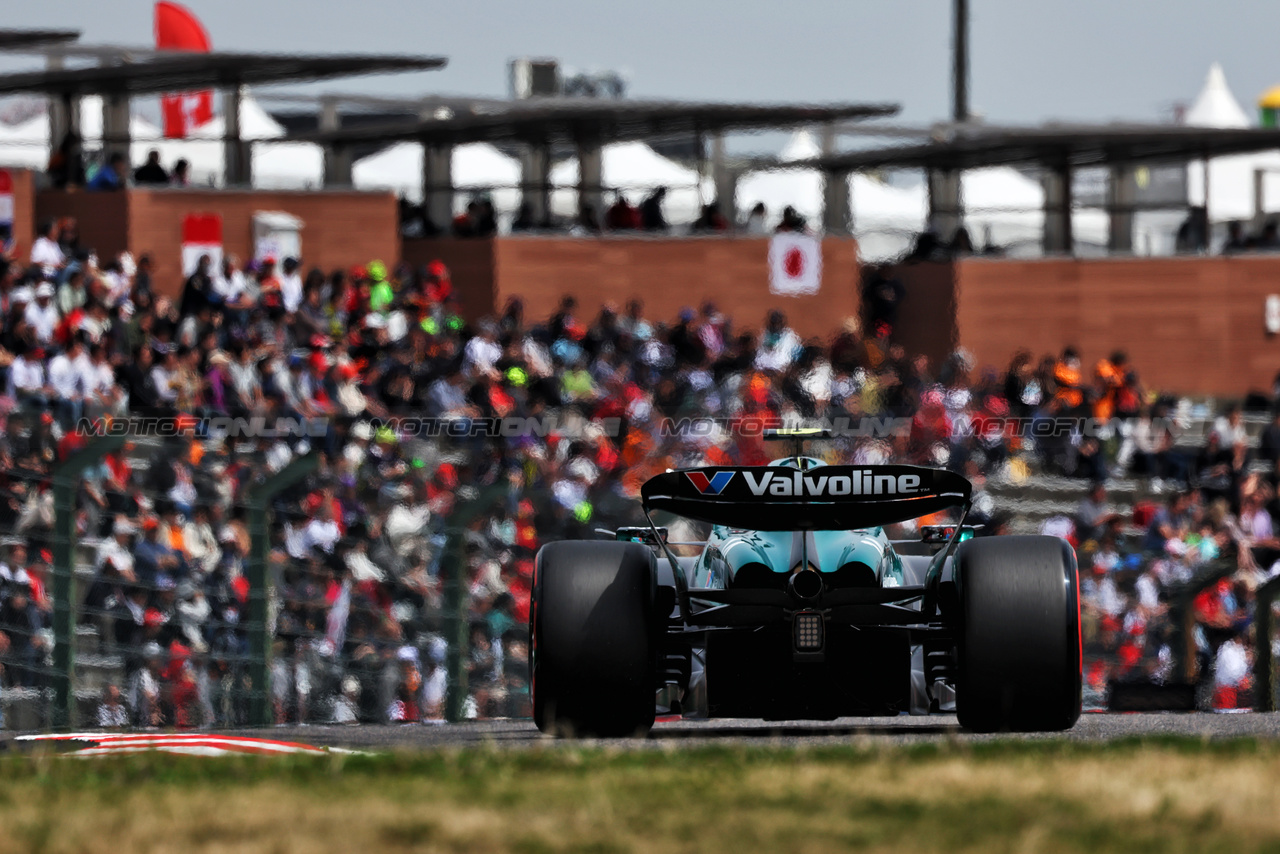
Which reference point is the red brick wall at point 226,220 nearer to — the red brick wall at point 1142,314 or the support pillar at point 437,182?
the support pillar at point 437,182

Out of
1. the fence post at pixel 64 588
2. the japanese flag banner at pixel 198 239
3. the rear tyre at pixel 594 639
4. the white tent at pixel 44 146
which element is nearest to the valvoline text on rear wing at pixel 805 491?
the rear tyre at pixel 594 639

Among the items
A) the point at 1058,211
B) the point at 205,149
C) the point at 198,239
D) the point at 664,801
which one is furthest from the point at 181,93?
the point at 664,801

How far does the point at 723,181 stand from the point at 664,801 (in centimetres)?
2356

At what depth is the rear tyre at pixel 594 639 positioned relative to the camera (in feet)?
27.2

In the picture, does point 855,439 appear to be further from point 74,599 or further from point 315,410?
point 74,599

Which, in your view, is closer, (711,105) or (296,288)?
(296,288)

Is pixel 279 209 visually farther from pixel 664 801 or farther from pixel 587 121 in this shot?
pixel 664 801

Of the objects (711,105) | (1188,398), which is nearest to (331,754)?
(711,105)

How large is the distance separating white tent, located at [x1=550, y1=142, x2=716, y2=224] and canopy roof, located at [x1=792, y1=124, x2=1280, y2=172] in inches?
65.1

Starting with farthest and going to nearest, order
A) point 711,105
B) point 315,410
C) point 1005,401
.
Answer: point 711,105, point 1005,401, point 315,410

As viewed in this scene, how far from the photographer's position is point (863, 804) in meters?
5.70

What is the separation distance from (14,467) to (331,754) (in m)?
4.51

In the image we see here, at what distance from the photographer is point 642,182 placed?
29172 mm

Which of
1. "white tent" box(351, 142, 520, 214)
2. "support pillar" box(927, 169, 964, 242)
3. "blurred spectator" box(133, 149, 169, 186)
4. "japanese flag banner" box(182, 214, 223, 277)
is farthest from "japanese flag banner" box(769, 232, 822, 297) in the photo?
"blurred spectator" box(133, 149, 169, 186)
